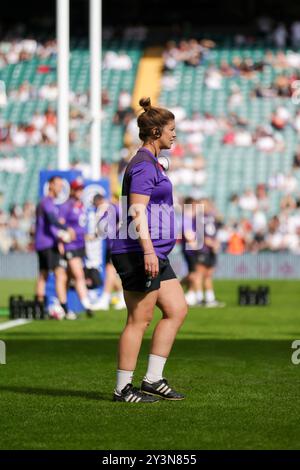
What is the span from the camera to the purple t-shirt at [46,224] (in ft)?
61.4

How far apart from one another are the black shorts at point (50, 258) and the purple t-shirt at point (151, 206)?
9.94 m

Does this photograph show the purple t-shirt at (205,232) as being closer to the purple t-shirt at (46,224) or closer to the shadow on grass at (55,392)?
the purple t-shirt at (46,224)

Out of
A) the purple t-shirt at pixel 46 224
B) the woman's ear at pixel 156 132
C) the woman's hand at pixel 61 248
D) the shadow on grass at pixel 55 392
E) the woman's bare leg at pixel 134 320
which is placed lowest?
the shadow on grass at pixel 55 392

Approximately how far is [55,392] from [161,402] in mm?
1053

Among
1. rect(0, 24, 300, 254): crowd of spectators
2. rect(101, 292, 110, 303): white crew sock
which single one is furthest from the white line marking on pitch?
rect(0, 24, 300, 254): crowd of spectators

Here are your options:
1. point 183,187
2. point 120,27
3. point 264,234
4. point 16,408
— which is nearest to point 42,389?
point 16,408

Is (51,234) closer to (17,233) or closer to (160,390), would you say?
(160,390)

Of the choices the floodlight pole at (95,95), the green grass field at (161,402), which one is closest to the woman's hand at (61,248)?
the green grass field at (161,402)

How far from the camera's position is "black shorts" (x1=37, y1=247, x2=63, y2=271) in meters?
19.1

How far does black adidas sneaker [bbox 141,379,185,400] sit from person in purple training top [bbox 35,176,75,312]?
9.43 m

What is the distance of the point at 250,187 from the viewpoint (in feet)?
121

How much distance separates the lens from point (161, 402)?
9234 millimetres
